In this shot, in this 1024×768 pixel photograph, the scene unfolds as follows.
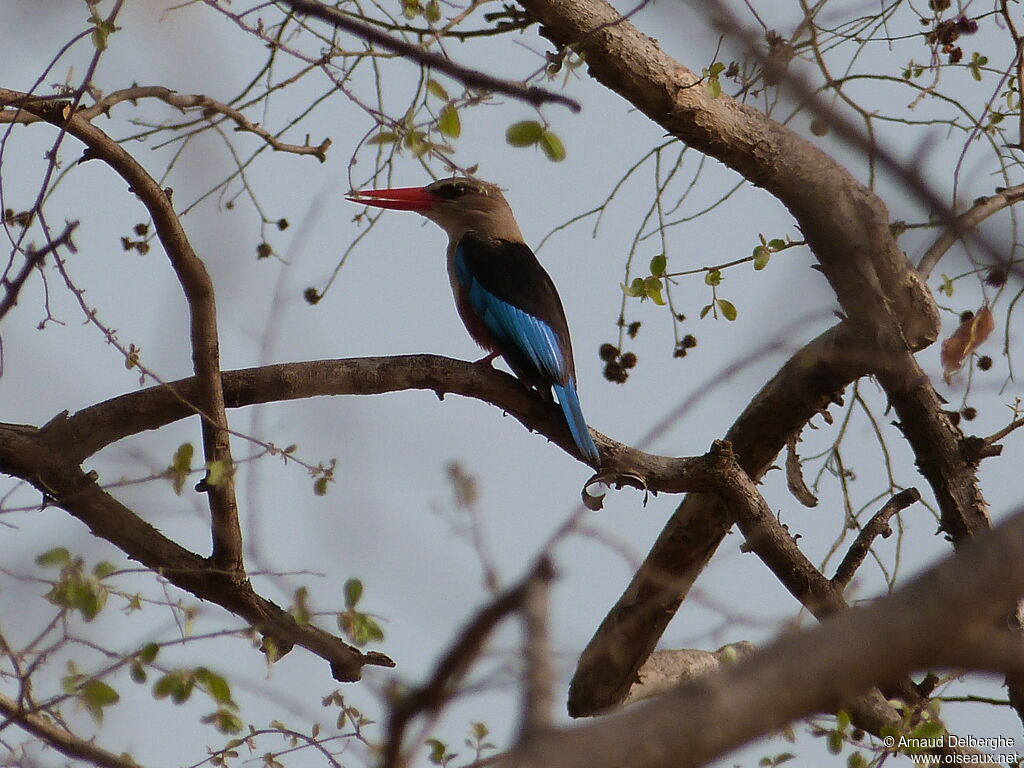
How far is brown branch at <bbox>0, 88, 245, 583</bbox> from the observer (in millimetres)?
2861

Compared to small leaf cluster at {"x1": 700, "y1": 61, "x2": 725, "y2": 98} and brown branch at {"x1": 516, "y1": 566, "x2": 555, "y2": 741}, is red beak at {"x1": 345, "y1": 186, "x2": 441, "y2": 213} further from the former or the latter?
brown branch at {"x1": 516, "y1": 566, "x2": 555, "y2": 741}

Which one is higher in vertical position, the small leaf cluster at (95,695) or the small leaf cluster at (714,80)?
the small leaf cluster at (714,80)

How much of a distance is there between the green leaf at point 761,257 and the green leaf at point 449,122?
4.25 ft

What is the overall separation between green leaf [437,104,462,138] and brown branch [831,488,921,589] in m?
1.79

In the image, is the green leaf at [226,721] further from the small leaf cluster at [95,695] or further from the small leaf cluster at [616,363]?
the small leaf cluster at [616,363]

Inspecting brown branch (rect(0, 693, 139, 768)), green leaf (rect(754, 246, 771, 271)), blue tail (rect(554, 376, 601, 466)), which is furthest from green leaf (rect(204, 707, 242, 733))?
green leaf (rect(754, 246, 771, 271))

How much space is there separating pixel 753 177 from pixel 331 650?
74.2 inches

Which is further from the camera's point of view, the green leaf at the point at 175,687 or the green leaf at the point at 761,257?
the green leaf at the point at 761,257

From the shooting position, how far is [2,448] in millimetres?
3012

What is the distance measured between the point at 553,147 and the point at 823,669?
175 centimetres

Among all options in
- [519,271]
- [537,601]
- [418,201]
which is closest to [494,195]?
[418,201]

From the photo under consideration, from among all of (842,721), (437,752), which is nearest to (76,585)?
(437,752)

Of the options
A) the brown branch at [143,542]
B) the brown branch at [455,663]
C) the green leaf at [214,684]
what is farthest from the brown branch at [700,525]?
the brown branch at [455,663]

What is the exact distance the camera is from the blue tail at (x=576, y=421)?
3.51 m
